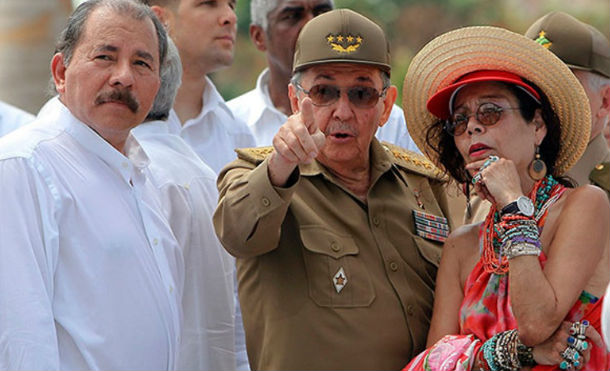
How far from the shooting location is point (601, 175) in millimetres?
5539

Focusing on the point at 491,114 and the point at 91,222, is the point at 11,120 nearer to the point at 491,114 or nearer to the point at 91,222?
the point at 91,222

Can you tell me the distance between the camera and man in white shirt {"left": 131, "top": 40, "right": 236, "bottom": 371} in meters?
5.32

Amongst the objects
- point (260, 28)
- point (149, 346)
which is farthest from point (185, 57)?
point (149, 346)

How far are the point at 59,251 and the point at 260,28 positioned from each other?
339 centimetres

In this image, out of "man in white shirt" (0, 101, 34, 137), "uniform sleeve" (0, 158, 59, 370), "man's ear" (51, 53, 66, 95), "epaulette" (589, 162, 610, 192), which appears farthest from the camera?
"man in white shirt" (0, 101, 34, 137)

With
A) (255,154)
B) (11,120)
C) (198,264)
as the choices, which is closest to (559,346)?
(255,154)

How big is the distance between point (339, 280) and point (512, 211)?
780mm

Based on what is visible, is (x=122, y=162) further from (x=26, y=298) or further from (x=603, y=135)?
(x=603, y=135)

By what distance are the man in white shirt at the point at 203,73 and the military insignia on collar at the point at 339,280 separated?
1922 mm

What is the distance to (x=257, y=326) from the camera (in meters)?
4.88

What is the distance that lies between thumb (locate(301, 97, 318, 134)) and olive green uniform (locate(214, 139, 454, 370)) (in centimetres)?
18

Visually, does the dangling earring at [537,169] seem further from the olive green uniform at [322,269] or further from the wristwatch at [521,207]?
Result: the olive green uniform at [322,269]

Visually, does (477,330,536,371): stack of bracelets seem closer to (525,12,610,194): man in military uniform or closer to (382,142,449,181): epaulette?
(382,142,449,181): epaulette

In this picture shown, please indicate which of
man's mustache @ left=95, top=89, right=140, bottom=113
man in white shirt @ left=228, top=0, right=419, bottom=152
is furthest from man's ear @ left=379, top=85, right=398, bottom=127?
man in white shirt @ left=228, top=0, right=419, bottom=152
